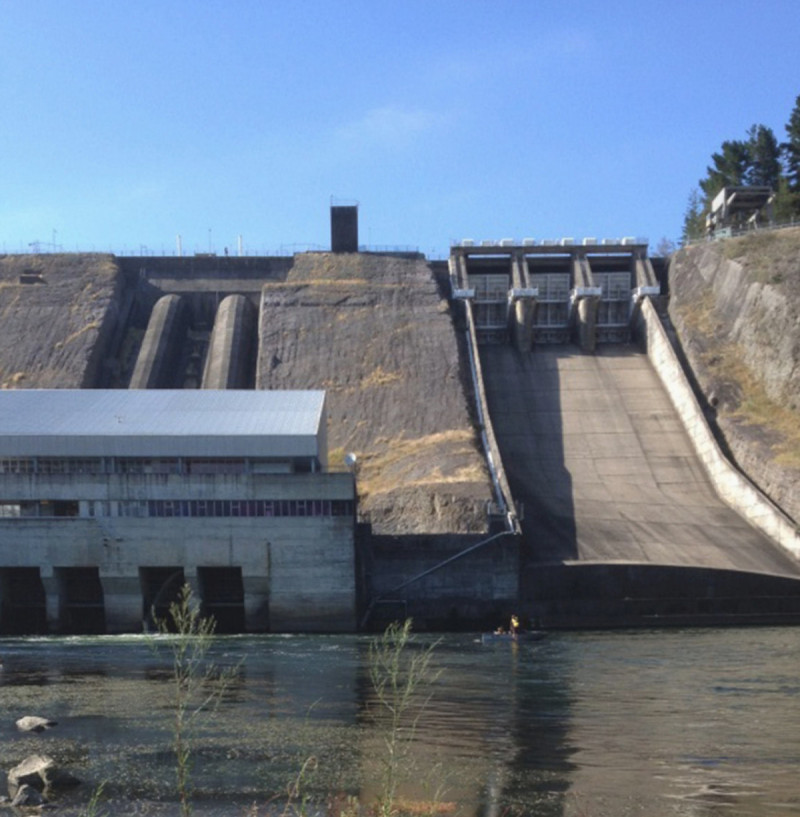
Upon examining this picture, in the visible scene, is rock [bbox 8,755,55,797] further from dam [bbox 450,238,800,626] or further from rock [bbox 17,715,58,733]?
dam [bbox 450,238,800,626]

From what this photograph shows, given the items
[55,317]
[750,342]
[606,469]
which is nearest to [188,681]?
[606,469]

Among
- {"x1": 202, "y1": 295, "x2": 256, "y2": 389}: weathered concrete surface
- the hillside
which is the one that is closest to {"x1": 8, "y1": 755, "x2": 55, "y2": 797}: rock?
the hillside

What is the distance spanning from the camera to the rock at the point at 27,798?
22062mm

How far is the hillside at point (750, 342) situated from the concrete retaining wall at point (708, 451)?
52.2 inches

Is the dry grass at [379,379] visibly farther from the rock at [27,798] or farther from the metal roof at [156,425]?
the rock at [27,798]

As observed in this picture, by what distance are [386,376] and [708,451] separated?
24564mm

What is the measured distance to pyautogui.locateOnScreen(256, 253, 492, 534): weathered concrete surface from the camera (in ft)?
227

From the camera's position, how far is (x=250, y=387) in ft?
305

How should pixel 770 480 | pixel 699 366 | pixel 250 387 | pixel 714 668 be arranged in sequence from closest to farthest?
1. pixel 714 668
2. pixel 770 480
3. pixel 699 366
4. pixel 250 387

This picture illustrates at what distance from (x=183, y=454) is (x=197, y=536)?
16.4 feet

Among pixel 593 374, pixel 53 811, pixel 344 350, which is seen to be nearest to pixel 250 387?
pixel 344 350

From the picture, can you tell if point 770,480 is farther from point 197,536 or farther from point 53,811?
point 53,811

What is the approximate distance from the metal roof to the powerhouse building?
0.10 metres

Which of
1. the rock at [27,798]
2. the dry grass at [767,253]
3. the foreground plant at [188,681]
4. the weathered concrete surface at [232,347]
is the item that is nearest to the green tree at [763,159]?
the dry grass at [767,253]
